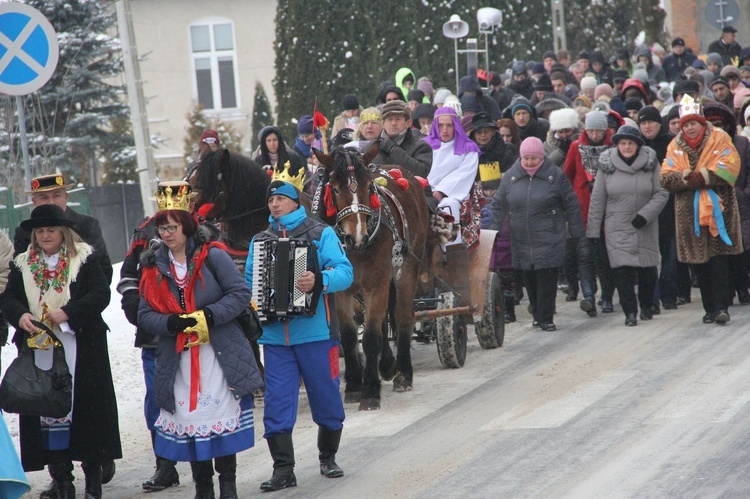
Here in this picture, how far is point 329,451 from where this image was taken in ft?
26.8

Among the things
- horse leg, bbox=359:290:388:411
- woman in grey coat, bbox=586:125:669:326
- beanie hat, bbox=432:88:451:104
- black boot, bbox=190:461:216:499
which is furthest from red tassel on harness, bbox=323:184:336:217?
beanie hat, bbox=432:88:451:104

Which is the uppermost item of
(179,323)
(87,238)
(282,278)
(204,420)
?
(87,238)

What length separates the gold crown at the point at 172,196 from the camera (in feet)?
24.2

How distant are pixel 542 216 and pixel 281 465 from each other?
20.2 feet

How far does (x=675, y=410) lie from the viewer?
917cm

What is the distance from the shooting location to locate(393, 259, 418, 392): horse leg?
1079 cm

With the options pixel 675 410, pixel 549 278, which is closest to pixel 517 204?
pixel 549 278

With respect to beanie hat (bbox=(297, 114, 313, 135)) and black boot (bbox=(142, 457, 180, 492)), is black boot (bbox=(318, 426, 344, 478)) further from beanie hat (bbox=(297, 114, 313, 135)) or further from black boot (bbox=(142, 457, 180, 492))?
beanie hat (bbox=(297, 114, 313, 135))

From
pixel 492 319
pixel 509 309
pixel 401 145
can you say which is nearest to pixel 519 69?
pixel 509 309

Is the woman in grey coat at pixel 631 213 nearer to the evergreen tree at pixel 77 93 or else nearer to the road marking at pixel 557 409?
the road marking at pixel 557 409

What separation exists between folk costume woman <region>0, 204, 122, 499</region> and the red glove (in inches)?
264

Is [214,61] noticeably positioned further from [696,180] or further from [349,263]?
[349,263]

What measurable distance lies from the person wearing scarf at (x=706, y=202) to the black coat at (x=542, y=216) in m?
1.07

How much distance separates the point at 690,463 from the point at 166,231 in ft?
11.1
